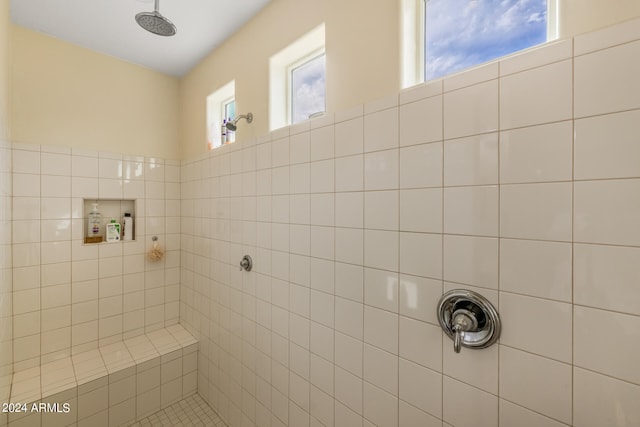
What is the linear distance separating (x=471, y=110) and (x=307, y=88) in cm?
100

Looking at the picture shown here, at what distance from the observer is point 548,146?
72 cm

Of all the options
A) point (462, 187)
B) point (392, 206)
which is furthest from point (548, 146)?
point (392, 206)

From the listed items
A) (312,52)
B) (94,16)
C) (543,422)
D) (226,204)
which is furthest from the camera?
(226,204)

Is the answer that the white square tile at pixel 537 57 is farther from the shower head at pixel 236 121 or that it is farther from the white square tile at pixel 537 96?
the shower head at pixel 236 121

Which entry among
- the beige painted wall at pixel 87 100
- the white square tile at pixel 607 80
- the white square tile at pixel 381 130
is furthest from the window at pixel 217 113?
the white square tile at pixel 607 80

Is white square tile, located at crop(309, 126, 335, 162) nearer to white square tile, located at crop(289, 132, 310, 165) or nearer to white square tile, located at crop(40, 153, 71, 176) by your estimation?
white square tile, located at crop(289, 132, 310, 165)

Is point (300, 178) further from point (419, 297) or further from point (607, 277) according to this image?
point (607, 277)

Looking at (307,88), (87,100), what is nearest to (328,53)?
(307,88)

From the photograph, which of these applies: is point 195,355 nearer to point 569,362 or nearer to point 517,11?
point 569,362

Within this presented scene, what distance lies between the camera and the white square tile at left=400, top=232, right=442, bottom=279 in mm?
913

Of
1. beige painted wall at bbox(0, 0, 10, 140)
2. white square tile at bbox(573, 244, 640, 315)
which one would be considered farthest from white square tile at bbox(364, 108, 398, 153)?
beige painted wall at bbox(0, 0, 10, 140)

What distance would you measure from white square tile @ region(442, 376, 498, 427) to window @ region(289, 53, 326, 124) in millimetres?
1347

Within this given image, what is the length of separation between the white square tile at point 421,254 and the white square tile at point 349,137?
0.42 m

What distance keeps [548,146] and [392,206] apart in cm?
48
